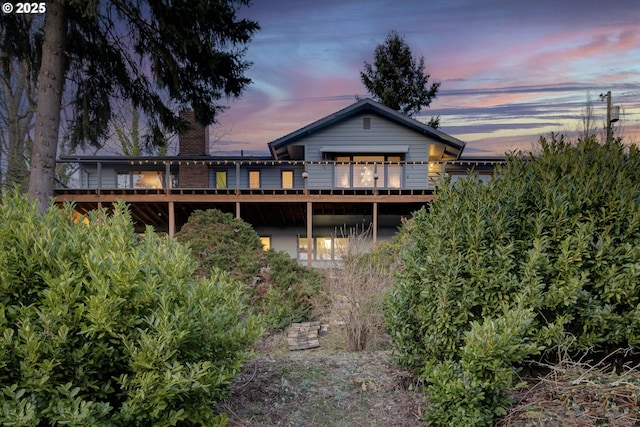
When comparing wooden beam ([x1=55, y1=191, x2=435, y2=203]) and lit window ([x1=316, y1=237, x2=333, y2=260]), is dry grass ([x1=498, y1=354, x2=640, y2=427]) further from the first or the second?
lit window ([x1=316, y1=237, x2=333, y2=260])

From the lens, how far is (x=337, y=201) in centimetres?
1616

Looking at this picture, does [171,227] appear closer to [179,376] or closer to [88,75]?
[88,75]

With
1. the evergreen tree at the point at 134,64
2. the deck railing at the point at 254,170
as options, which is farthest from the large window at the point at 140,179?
the evergreen tree at the point at 134,64

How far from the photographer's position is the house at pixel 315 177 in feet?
53.2

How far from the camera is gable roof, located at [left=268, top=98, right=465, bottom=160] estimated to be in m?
18.2

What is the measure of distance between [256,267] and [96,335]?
6.30 meters

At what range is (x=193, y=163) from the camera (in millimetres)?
18609

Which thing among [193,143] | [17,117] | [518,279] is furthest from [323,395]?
[17,117]

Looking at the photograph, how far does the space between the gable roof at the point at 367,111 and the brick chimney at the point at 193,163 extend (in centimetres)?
367

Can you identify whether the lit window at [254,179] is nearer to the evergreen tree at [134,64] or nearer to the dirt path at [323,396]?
the evergreen tree at [134,64]

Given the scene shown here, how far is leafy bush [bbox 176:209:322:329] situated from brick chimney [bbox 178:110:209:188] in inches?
353

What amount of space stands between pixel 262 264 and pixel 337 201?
292 inches

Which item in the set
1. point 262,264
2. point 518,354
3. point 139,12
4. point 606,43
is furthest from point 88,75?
point 606,43

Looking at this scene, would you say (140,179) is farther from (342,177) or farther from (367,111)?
(367,111)
